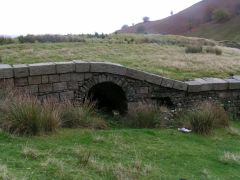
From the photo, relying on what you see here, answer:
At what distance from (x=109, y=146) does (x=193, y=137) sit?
7.37 feet

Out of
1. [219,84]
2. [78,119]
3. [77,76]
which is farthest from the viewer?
→ [219,84]

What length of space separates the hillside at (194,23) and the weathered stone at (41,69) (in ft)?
137

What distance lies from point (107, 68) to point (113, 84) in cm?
85

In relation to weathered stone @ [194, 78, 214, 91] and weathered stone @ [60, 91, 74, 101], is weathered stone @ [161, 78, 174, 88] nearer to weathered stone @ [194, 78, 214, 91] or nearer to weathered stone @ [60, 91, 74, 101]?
weathered stone @ [194, 78, 214, 91]

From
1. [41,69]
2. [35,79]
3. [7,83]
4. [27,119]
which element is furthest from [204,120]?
[7,83]

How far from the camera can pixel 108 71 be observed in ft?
25.1

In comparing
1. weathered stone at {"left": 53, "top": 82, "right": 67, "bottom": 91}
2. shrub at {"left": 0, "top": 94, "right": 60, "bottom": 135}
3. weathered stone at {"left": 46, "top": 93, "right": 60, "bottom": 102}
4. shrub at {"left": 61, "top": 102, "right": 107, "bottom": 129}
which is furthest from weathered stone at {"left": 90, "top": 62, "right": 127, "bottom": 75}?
shrub at {"left": 0, "top": 94, "right": 60, "bottom": 135}

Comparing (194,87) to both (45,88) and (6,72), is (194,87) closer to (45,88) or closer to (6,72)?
(45,88)

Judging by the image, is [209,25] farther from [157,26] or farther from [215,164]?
[215,164]

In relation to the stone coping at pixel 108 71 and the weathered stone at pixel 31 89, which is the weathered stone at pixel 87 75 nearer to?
the stone coping at pixel 108 71

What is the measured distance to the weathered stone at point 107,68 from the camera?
749 cm

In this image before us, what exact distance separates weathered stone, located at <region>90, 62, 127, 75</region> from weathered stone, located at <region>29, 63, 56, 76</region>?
1.10 metres

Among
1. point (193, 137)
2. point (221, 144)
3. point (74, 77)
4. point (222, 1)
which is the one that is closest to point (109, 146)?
point (193, 137)

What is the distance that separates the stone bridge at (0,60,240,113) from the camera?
6.98m
